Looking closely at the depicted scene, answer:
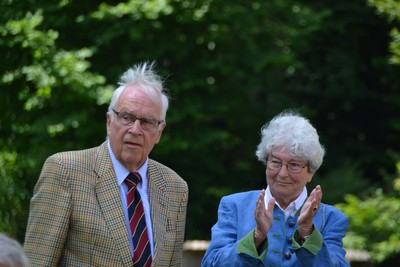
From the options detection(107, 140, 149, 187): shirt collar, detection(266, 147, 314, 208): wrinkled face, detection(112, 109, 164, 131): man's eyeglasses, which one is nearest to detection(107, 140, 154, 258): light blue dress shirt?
detection(107, 140, 149, 187): shirt collar

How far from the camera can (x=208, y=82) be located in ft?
45.0

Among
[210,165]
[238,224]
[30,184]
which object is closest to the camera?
[238,224]

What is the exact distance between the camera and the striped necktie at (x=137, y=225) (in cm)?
467

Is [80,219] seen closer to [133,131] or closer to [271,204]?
[133,131]

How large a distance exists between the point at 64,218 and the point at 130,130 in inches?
20.8

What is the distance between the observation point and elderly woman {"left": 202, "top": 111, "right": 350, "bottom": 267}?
14.7 feet

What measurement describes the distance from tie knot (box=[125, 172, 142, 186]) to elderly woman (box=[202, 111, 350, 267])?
44cm

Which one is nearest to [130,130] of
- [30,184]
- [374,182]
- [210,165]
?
[30,184]

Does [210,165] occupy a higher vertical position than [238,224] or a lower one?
lower

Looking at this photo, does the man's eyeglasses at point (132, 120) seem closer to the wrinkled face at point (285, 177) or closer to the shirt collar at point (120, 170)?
the shirt collar at point (120, 170)

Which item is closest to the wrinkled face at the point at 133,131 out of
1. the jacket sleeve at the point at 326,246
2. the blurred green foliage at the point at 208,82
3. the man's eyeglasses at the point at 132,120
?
the man's eyeglasses at the point at 132,120

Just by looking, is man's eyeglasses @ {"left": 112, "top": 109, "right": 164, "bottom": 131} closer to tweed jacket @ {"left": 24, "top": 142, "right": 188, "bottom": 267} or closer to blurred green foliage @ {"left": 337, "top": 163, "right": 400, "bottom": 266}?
tweed jacket @ {"left": 24, "top": 142, "right": 188, "bottom": 267}

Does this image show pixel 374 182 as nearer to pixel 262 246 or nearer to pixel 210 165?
pixel 210 165

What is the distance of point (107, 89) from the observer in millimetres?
11961
